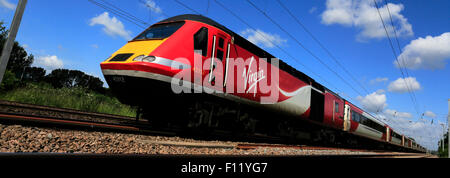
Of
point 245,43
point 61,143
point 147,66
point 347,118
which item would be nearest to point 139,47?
point 147,66

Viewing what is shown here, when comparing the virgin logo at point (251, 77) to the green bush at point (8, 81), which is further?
the green bush at point (8, 81)

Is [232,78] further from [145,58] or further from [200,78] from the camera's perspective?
[145,58]

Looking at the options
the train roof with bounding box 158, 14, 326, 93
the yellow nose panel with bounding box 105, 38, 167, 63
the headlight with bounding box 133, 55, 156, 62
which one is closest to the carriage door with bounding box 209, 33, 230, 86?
the train roof with bounding box 158, 14, 326, 93

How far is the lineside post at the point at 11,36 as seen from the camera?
645 cm

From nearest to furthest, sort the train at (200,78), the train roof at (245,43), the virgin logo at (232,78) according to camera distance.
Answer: the train at (200,78) < the virgin logo at (232,78) < the train roof at (245,43)

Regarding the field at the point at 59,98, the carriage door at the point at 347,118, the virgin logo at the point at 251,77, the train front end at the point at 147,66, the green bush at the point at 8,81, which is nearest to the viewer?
the train front end at the point at 147,66

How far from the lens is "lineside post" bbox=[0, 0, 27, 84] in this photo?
21.2ft

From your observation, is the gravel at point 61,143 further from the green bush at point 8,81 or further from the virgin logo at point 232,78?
the green bush at point 8,81

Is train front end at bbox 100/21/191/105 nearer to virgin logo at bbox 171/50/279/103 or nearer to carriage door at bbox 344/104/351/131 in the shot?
virgin logo at bbox 171/50/279/103

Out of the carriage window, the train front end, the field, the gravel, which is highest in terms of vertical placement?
the carriage window

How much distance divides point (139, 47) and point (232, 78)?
8.24 feet

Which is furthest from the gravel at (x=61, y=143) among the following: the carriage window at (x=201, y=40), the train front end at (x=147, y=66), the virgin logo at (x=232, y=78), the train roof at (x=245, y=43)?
the train roof at (x=245, y=43)
